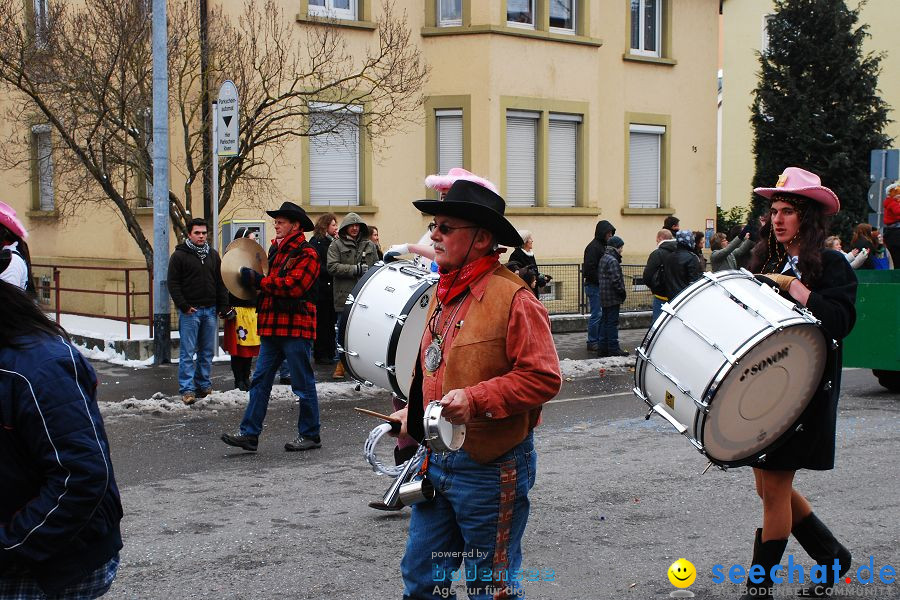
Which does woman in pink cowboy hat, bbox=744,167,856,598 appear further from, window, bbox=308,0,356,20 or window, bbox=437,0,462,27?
window, bbox=437,0,462,27

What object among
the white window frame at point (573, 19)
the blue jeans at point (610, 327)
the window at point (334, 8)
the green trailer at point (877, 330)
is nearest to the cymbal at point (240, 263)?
the green trailer at point (877, 330)

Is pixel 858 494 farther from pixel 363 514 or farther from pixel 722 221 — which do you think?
pixel 722 221

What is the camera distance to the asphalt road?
5.53 metres

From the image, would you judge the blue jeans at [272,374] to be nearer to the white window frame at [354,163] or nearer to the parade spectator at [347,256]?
the parade spectator at [347,256]

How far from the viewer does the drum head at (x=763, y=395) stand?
451 centimetres

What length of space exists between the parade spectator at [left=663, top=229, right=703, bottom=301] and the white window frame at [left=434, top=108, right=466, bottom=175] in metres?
6.26

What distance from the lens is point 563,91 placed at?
20641mm

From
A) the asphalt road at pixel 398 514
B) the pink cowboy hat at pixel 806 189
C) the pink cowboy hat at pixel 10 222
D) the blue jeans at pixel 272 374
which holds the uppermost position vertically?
the pink cowboy hat at pixel 806 189

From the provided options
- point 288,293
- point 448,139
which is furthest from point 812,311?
point 448,139

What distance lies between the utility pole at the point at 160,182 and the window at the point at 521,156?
8194 mm

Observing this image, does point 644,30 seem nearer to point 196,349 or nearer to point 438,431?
point 196,349

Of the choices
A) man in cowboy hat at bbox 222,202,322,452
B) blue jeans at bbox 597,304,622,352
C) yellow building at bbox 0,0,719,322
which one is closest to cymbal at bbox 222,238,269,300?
man in cowboy hat at bbox 222,202,322,452

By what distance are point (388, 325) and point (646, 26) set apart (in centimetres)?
1766

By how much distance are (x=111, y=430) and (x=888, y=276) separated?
891 centimetres
